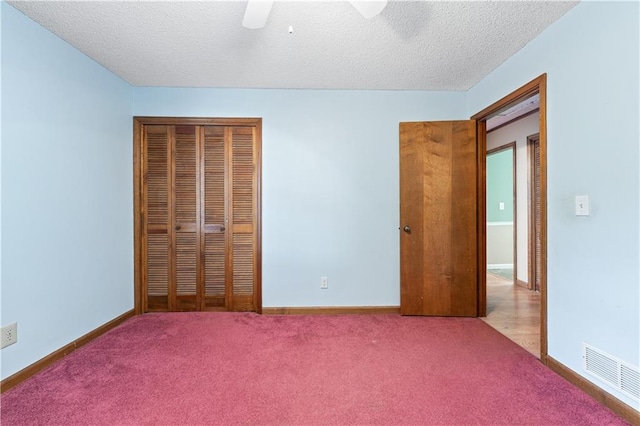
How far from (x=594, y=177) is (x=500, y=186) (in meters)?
4.27

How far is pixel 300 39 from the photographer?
2105mm

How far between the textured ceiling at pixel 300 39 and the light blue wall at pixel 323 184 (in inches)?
8.6

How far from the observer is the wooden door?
2875 mm

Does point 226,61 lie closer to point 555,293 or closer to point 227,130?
point 227,130

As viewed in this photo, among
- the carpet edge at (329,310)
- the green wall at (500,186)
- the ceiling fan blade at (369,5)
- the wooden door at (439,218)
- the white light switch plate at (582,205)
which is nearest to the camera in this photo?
the ceiling fan blade at (369,5)

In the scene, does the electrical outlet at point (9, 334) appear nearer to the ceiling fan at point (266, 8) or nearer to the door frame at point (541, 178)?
the ceiling fan at point (266, 8)

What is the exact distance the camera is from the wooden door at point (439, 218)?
2.88 meters

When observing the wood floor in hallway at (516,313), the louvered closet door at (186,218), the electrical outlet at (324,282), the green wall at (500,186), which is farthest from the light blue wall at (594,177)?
the green wall at (500,186)

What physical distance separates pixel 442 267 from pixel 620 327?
4.60 feet

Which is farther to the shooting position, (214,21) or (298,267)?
(298,267)

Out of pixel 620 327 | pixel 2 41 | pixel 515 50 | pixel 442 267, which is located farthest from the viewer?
pixel 442 267

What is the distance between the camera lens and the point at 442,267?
2902 millimetres

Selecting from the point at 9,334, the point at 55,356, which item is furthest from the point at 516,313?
the point at 9,334

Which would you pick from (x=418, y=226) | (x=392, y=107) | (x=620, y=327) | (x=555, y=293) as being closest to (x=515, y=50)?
(x=392, y=107)
